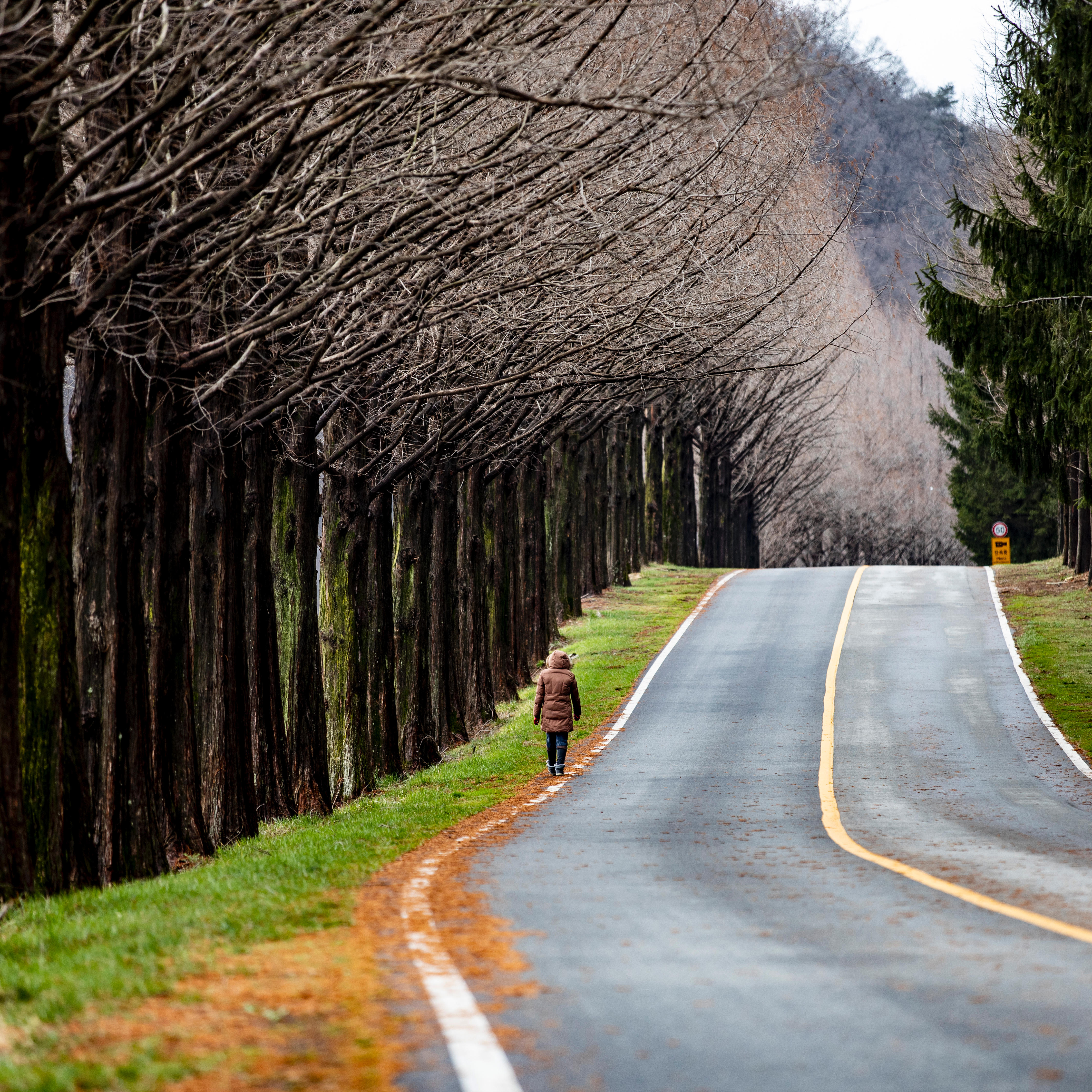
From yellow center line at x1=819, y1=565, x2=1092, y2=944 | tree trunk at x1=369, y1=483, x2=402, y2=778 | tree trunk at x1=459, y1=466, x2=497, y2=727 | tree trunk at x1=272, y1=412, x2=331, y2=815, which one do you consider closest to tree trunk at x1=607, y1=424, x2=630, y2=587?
tree trunk at x1=459, y1=466, x2=497, y2=727

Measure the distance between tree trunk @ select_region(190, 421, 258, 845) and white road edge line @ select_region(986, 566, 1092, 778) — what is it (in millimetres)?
11389

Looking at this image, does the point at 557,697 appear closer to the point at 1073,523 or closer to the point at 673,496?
the point at 1073,523

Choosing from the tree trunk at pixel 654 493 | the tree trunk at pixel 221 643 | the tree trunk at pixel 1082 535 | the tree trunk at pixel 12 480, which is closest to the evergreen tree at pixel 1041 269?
the tree trunk at pixel 221 643

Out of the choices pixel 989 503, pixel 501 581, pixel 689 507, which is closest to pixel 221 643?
pixel 501 581

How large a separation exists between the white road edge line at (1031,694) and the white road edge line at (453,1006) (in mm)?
13045

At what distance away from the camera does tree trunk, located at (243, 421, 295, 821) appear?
17297 millimetres

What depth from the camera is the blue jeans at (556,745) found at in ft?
63.9

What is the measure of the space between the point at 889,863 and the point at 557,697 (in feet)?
26.5

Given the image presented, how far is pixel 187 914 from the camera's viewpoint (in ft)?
29.6

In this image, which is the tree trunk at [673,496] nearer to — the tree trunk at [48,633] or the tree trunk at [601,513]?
the tree trunk at [601,513]

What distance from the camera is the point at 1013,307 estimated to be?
78.2 feet

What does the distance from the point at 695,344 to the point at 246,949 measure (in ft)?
48.0

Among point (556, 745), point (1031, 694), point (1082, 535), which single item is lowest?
point (1031, 694)

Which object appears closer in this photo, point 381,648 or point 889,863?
point 889,863
